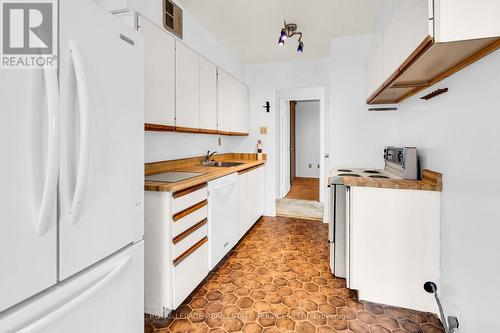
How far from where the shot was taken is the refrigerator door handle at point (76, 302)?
0.80 metres

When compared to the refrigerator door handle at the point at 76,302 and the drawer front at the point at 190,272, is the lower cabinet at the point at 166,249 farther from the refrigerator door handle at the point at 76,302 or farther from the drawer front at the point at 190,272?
the refrigerator door handle at the point at 76,302

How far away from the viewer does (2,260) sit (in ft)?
2.32

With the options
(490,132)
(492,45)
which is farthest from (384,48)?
(490,132)

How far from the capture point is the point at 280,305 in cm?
189

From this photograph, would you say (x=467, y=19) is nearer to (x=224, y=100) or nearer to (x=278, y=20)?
(x=278, y=20)

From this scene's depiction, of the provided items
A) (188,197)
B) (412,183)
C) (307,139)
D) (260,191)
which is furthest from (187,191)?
(307,139)

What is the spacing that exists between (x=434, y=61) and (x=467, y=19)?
398mm

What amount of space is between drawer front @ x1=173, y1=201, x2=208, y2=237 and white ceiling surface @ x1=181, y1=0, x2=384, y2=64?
1.97 m

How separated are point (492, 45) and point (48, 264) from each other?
192 cm

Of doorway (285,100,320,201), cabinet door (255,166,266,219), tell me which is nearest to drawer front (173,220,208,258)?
cabinet door (255,166,266,219)

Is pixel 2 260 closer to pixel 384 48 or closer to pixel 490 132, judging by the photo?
pixel 490 132

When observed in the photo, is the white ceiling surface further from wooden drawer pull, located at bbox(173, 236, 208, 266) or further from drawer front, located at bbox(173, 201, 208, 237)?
wooden drawer pull, located at bbox(173, 236, 208, 266)

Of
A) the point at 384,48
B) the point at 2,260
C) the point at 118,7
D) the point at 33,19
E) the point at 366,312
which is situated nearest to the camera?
the point at 2,260

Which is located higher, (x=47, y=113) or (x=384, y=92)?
(x=384, y=92)
